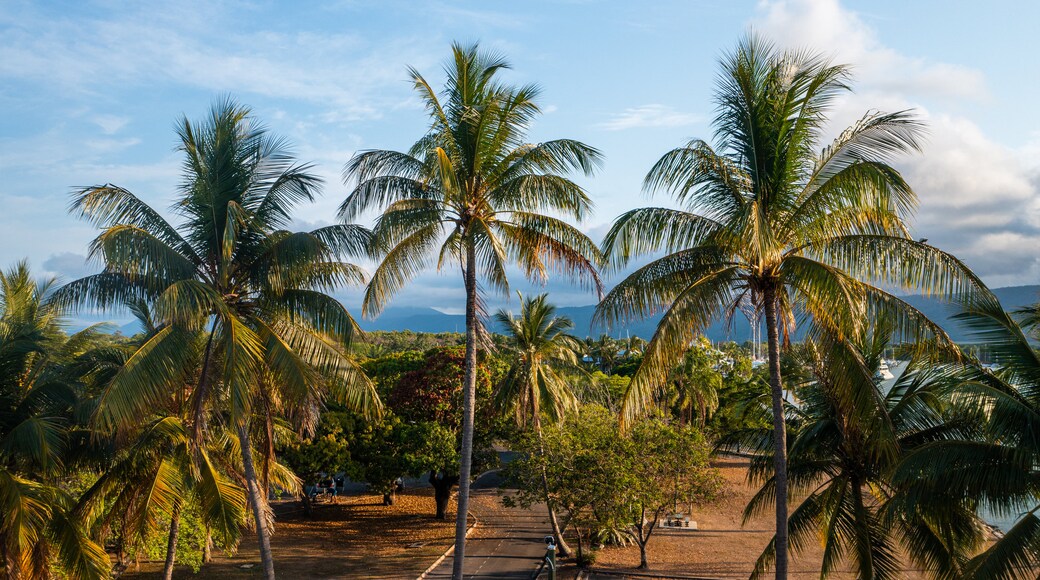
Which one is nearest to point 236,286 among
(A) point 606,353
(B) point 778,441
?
(B) point 778,441

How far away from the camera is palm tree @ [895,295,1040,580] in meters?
8.80

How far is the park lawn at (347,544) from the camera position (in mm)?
21812

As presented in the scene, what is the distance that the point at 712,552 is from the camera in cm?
2392

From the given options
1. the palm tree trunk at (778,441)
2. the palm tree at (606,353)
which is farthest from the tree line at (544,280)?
the palm tree at (606,353)

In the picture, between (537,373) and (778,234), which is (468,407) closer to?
(778,234)

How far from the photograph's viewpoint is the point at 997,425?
358 inches

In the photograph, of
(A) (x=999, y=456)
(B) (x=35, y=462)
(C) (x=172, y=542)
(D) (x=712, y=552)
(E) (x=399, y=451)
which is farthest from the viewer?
(E) (x=399, y=451)

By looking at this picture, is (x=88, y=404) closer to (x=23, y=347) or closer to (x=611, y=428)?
(x=23, y=347)

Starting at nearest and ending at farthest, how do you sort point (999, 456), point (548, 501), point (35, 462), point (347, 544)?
point (999, 456) → point (35, 462) → point (548, 501) → point (347, 544)

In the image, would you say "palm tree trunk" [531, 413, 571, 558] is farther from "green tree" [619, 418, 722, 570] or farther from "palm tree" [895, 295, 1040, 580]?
"palm tree" [895, 295, 1040, 580]

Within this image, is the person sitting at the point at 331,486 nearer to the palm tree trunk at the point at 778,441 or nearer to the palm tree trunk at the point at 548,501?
the palm tree trunk at the point at 548,501

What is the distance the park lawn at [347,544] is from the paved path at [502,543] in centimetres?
105

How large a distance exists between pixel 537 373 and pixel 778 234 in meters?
14.0

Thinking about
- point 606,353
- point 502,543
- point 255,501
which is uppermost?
point 606,353
